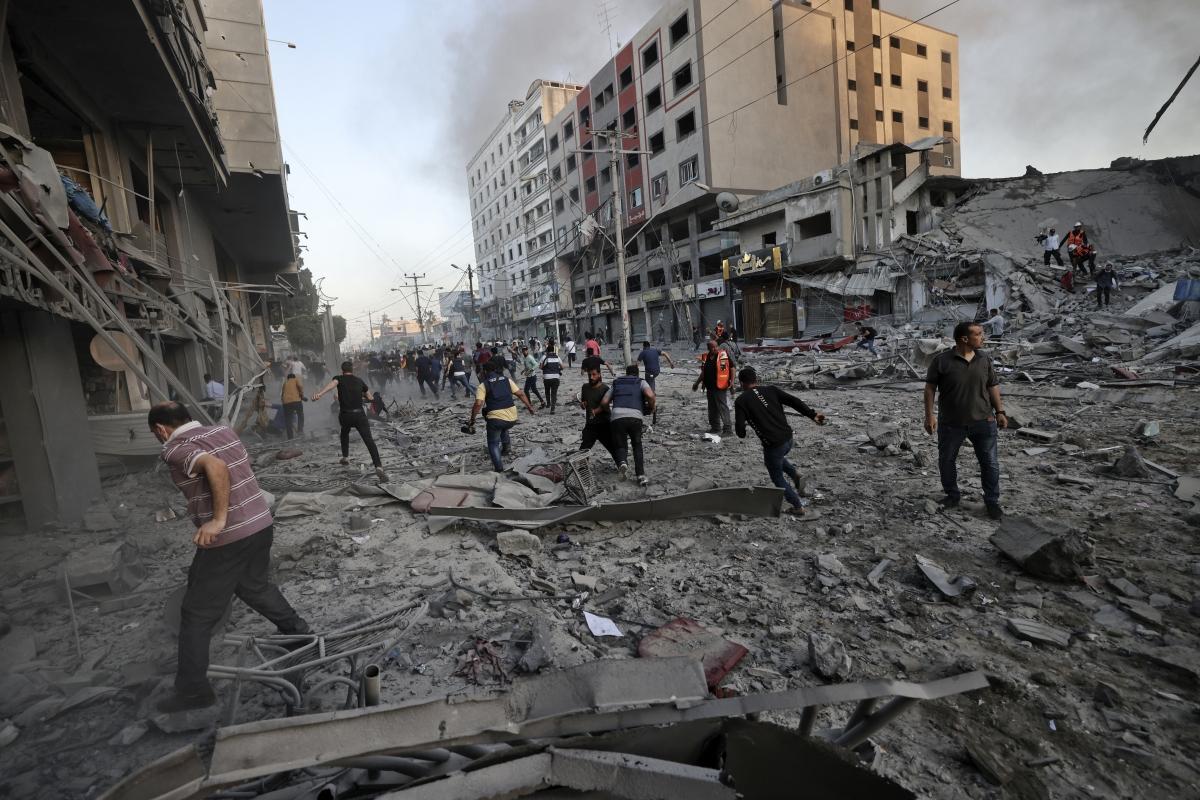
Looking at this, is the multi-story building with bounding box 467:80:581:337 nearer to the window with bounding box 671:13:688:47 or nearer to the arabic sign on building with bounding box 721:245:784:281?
the window with bounding box 671:13:688:47

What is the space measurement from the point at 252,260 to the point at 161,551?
23167mm

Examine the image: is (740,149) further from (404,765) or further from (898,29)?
(404,765)

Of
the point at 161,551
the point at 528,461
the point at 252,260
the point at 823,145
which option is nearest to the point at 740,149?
the point at 823,145

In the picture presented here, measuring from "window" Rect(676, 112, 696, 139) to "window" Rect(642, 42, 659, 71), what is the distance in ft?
15.9

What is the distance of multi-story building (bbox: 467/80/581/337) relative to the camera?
169 feet

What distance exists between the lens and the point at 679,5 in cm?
3256

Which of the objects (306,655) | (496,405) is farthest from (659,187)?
(306,655)

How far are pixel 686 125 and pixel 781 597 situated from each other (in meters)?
35.1

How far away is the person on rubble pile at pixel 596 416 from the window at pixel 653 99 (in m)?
34.1

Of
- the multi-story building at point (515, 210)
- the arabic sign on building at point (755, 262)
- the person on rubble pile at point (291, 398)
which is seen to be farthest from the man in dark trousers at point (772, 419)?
the multi-story building at point (515, 210)

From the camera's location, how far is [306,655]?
3.31 metres

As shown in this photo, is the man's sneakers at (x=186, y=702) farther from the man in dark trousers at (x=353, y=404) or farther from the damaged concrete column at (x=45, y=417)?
the damaged concrete column at (x=45, y=417)

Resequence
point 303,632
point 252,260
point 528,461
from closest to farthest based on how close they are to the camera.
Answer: point 303,632, point 528,461, point 252,260

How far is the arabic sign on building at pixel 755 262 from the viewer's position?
89.4 feet
